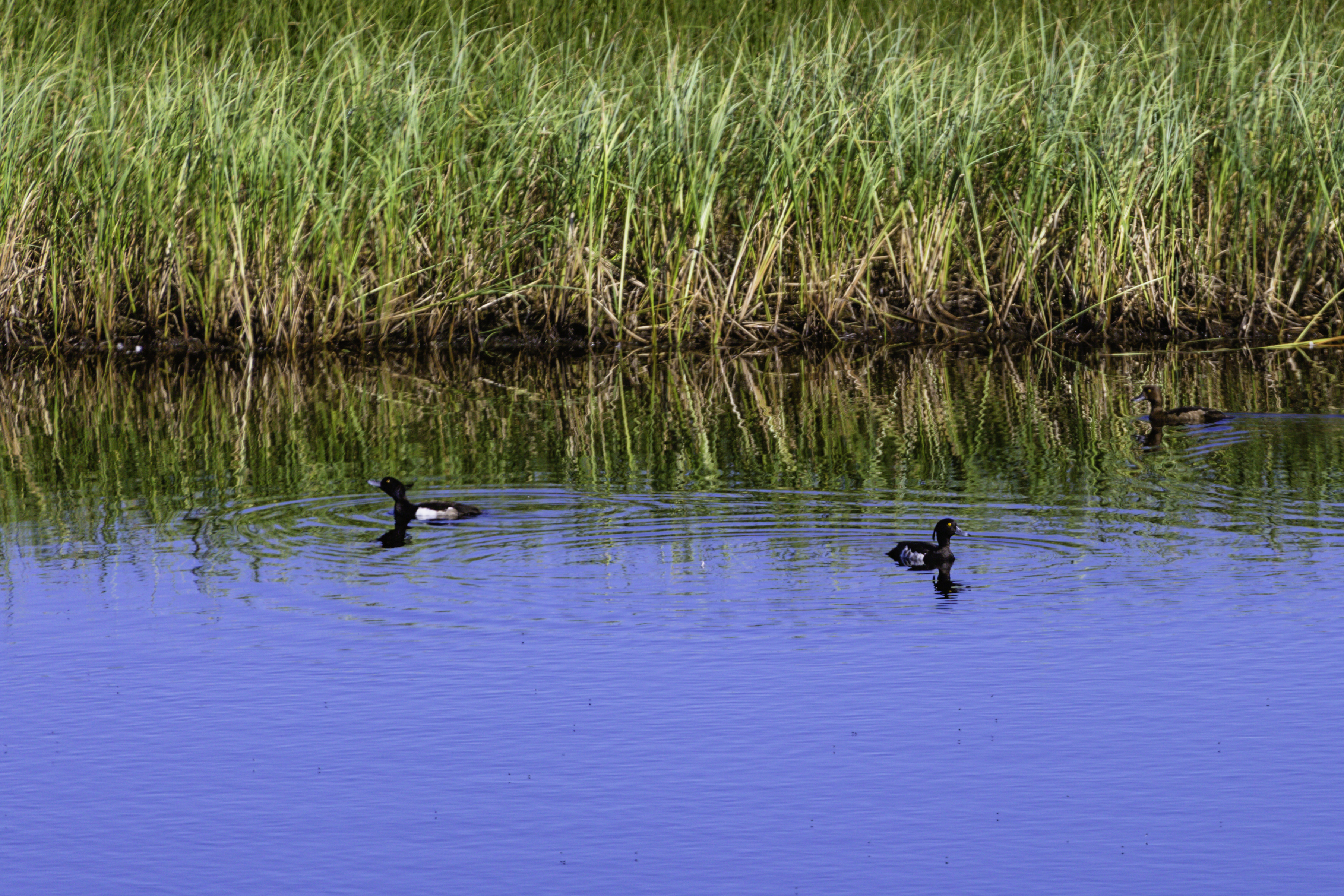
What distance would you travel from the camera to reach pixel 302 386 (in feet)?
48.5

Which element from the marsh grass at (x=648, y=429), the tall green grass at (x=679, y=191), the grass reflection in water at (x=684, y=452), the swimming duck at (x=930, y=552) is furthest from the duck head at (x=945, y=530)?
the tall green grass at (x=679, y=191)

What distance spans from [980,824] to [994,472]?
551cm

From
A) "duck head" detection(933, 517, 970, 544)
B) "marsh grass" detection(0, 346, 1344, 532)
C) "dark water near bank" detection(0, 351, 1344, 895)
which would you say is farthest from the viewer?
"marsh grass" detection(0, 346, 1344, 532)

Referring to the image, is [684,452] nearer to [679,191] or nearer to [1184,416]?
[1184,416]

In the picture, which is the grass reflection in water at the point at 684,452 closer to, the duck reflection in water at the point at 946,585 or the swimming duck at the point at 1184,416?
the swimming duck at the point at 1184,416

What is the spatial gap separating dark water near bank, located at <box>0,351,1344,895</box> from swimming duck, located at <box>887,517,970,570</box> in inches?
Answer: 4.2

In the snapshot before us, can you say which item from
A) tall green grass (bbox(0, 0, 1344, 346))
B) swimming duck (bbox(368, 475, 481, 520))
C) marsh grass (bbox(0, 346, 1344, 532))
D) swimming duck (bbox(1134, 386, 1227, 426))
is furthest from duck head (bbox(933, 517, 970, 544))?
tall green grass (bbox(0, 0, 1344, 346))

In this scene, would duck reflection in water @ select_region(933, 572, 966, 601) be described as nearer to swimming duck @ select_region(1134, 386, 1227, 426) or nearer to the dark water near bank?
the dark water near bank

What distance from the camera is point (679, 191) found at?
15.5 m

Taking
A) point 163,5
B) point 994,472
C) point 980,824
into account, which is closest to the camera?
point 980,824

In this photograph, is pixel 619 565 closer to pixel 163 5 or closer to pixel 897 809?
pixel 897 809

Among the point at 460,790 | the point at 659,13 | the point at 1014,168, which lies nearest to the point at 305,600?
the point at 460,790

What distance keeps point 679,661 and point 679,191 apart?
8965 mm

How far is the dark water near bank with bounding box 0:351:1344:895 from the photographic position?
5.22 meters
